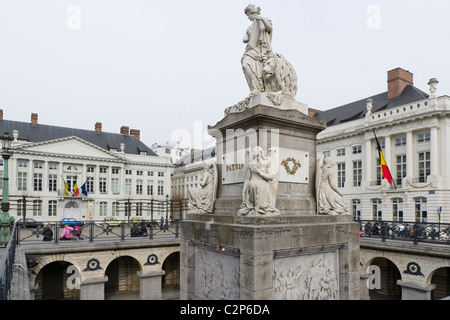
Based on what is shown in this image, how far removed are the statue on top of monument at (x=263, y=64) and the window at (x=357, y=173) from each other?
34.2 metres

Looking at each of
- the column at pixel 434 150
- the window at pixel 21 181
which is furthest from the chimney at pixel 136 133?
the column at pixel 434 150

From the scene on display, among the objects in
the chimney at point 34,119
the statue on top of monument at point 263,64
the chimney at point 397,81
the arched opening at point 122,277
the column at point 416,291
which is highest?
the chimney at point 397,81

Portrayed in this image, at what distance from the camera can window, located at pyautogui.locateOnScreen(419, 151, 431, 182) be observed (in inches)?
1232

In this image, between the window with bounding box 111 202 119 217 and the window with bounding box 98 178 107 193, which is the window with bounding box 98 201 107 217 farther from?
the window with bounding box 98 178 107 193

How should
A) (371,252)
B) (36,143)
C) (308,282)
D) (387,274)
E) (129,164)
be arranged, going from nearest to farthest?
(308,282) < (371,252) < (387,274) < (36,143) < (129,164)

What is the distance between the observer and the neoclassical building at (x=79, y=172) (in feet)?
162

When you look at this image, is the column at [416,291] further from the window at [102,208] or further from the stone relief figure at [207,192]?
the window at [102,208]

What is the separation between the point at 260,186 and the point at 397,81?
38.6 meters

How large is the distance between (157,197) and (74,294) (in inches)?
1458

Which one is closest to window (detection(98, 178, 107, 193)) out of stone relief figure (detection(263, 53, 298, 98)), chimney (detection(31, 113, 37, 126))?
chimney (detection(31, 113, 37, 126))

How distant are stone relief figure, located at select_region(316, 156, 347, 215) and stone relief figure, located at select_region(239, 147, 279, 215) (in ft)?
Result: 4.58

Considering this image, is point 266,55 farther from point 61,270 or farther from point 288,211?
point 61,270
